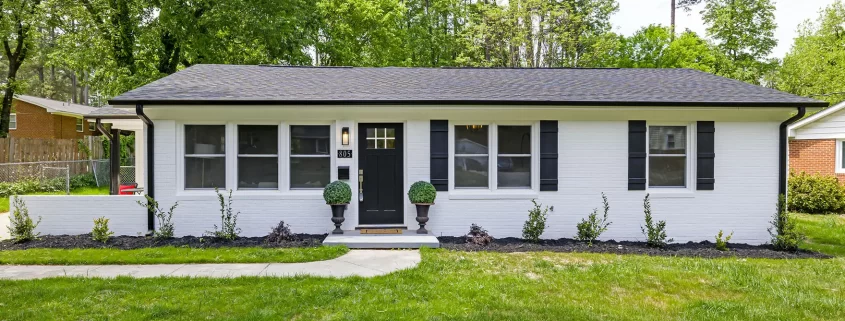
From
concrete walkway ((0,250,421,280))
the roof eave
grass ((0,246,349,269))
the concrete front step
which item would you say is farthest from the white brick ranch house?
concrete walkway ((0,250,421,280))

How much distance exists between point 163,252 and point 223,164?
1863 millimetres

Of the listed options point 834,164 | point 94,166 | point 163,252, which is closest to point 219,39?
point 94,166

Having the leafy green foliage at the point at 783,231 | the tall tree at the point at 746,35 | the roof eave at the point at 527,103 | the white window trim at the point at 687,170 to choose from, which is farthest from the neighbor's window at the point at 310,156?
the tall tree at the point at 746,35

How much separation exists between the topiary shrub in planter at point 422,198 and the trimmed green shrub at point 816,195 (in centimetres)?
1138

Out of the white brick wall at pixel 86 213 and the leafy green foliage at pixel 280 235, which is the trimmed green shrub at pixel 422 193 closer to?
the leafy green foliage at pixel 280 235

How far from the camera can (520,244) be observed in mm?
7262

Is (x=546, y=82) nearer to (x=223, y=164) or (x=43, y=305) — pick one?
(x=223, y=164)

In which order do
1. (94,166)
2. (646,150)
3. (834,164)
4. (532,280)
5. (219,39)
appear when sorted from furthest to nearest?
1. (94,166)
2. (219,39)
3. (834,164)
4. (646,150)
5. (532,280)

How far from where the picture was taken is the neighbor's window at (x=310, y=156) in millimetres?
7750

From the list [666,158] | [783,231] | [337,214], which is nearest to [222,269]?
[337,214]

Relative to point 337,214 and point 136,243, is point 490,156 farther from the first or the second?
point 136,243

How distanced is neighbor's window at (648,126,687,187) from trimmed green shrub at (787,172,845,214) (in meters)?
7.24

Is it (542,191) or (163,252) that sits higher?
(542,191)

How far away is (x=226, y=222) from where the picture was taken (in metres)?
7.43
